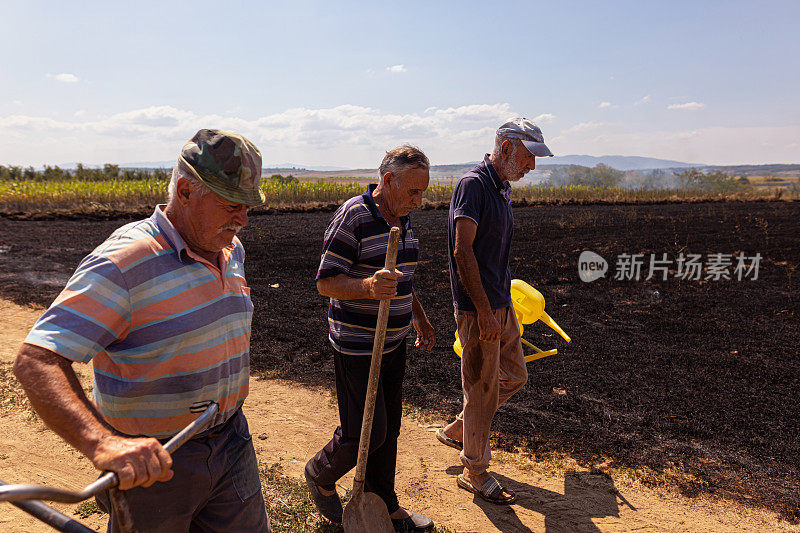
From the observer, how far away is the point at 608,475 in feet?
12.4

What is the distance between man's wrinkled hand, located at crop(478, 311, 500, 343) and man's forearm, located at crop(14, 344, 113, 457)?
7.33 ft

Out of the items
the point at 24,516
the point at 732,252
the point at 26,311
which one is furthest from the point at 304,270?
the point at 732,252

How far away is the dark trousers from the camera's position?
9.09 ft

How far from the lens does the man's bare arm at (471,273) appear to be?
125 inches

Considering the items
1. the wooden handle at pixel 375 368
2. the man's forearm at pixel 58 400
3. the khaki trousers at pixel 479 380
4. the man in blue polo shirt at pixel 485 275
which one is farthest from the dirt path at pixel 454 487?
the man's forearm at pixel 58 400

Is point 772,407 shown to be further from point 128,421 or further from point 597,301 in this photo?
point 128,421

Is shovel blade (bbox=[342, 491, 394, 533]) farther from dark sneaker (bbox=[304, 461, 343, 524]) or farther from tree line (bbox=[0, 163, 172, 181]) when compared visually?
tree line (bbox=[0, 163, 172, 181])

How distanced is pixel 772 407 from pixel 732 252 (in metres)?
9.29

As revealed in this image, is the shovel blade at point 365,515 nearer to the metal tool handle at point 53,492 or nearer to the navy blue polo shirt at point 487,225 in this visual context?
the navy blue polo shirt at point 487,225

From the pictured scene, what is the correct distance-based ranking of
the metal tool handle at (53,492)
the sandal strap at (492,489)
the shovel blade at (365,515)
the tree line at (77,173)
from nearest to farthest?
1. the metal tool handle at (53,492)
2. the shovel blade at (365,515)
3. the sandal strap at (492,489)
4. the tree line at (77,173)

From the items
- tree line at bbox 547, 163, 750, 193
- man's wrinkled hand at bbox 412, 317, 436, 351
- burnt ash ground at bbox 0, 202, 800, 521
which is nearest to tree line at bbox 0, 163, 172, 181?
burnt ash ground at bbox 0, 202, 800, 521

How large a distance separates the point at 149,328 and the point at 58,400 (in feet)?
1.03

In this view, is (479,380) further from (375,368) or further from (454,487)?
(375,368)

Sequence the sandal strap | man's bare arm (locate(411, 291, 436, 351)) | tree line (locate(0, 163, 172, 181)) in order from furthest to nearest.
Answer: tree line (locate(0, 163, 172, 181))
the sandal strap
man's bare arm (locate(411, 291, 436, 351))
